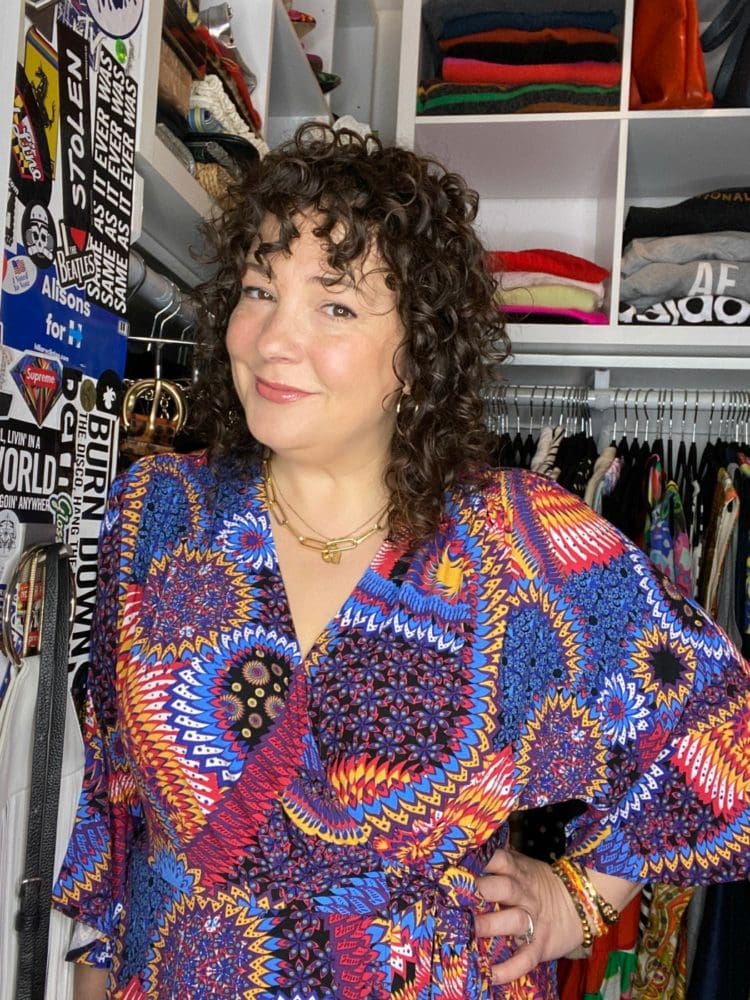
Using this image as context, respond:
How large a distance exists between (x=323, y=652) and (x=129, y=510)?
0.83 feet

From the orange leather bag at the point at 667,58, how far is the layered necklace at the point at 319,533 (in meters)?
1.22

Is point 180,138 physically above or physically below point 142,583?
above

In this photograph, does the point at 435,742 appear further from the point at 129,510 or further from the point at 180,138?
the point at 180,138

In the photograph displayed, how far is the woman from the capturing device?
90 cm

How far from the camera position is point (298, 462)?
102 cm

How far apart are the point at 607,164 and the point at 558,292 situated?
330 mm

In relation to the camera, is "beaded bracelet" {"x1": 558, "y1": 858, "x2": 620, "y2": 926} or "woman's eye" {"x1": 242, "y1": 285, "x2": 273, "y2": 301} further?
"beaded bracelet" {"x1": 558, "y1": 858, "x2": 620, "y2": 926}

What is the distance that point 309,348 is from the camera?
3.04 ft

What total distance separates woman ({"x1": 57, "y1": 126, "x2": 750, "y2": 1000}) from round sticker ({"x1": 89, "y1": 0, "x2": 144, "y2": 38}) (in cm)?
19

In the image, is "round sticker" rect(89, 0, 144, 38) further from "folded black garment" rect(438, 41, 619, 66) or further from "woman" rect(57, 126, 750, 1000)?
"folded black garment" rect(438, 41, 619, 66)

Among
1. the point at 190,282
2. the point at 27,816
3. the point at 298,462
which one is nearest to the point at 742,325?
the point at 190,282

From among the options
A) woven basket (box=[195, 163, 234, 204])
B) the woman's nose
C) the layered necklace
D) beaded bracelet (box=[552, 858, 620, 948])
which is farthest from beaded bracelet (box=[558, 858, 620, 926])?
woven basket (box=[195, 163, 234, 204])

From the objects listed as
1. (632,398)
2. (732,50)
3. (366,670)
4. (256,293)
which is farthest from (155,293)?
(732,50)

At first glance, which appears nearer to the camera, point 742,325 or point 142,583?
point 142,583
